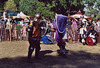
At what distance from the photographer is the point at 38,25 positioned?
6133 mm

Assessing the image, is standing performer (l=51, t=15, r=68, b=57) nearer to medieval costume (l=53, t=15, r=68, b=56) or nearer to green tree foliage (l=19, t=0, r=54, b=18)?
medieval costume (l=53, t=15, r=68, b=56)

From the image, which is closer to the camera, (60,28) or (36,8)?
(60,28)

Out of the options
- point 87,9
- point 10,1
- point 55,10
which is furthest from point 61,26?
point 10,1

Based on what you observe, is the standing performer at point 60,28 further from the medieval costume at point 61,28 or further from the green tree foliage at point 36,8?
the green tree foliage at point 36,8

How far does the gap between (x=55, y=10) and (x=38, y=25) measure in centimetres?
2253

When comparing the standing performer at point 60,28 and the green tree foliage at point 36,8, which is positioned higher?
the green tree foliage at point 36,8

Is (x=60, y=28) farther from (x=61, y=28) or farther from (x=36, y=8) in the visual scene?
(x=36, y=8)

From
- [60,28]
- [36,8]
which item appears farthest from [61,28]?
[36,8]

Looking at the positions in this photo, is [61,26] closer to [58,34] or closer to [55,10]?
[58,34]

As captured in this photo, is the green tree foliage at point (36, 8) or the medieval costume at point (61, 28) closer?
the medieval costume at point (61, 28)

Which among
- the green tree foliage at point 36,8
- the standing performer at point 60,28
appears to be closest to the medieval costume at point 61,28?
the standing performer at point 60,28

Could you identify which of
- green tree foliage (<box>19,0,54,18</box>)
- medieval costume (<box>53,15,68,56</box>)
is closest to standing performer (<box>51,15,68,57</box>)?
medieval costume (<box>53,15,68,56</box>)

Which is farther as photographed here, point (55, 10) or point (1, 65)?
point (55, 10)

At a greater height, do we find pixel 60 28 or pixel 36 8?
pixel 36 8
